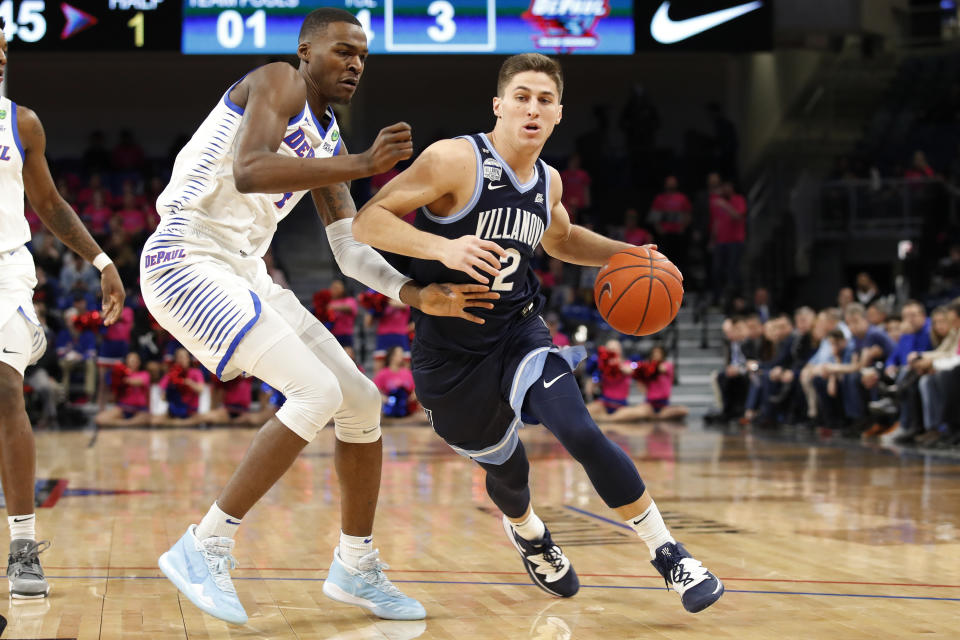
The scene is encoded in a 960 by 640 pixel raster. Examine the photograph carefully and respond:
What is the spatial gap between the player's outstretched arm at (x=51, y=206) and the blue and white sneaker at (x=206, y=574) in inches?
37.5

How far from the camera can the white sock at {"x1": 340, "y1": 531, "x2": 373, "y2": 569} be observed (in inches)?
156

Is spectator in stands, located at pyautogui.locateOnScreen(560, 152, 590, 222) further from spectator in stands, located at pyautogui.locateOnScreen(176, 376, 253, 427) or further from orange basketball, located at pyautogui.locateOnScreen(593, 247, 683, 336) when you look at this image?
orange basketball, located at pyautogui.locateOnScreen(593, 247, 683, 336)

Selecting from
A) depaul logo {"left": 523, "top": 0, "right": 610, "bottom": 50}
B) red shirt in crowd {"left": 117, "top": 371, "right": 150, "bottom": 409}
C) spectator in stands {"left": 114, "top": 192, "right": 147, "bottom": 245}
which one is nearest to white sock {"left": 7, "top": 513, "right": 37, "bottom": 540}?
red shirt in crowd {"left": 117, "top": 371, "right": 150, "bottom": 409}

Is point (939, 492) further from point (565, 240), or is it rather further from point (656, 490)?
point (565, 240)

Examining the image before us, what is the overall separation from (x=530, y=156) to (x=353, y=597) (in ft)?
5.23

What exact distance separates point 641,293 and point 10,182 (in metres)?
2.28

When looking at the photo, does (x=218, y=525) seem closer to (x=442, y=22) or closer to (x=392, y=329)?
(x=392, y=329)

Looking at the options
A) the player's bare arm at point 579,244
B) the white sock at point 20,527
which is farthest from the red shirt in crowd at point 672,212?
the white sock at point 20,527

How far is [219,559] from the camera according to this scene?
3670mm

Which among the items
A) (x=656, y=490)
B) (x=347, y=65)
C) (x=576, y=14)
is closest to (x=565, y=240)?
(x=347, y=65)

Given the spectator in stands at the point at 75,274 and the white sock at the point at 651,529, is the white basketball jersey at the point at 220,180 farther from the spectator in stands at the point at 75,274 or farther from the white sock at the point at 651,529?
the spectator in stands at the point at 75,274

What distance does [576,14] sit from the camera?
49.7 feet

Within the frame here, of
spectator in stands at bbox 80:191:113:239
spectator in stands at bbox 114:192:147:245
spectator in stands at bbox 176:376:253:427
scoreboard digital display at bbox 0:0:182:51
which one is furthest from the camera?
spectator in stands at bbox 80:191:113:239

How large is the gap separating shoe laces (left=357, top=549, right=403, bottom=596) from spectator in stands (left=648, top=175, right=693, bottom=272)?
14.2 meters
